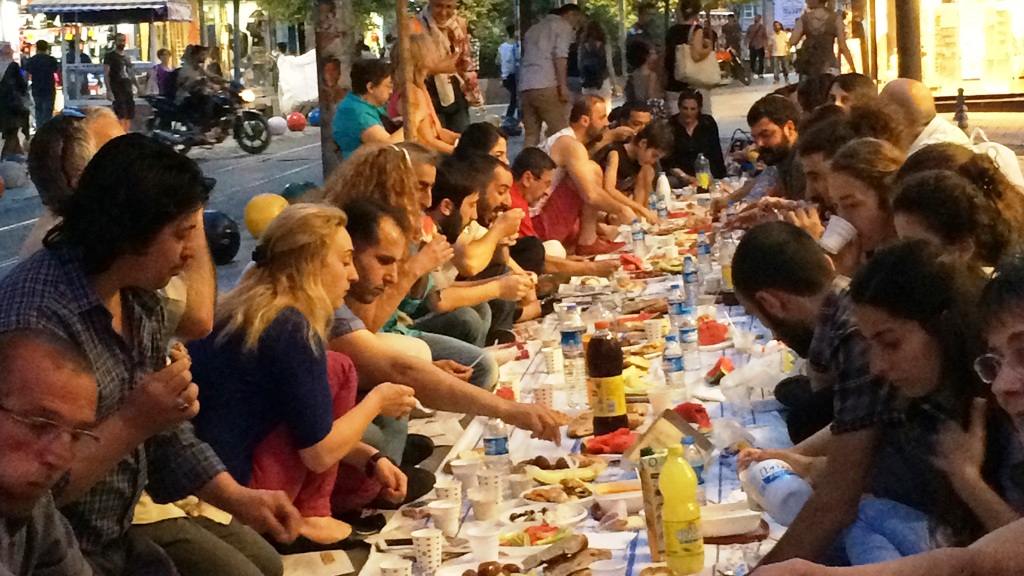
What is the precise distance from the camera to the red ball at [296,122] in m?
29.0

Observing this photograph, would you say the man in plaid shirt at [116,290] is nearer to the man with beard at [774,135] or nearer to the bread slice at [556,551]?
the bread slice at [556,551]

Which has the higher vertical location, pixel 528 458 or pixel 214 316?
pixel 214 316

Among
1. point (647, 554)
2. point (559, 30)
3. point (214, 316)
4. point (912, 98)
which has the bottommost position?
point (647, 554)

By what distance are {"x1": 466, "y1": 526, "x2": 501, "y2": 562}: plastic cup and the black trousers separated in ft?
125

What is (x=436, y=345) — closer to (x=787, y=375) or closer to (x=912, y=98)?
(x=787, y=375)

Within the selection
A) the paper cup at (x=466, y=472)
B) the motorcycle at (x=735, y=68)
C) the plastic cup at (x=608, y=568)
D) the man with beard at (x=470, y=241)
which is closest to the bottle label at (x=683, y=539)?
the plastic cup at (x=608, y=568)

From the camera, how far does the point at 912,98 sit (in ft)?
21.9

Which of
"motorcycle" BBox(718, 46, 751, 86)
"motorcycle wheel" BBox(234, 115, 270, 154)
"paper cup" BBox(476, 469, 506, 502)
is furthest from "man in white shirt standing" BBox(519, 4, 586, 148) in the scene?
"motorcycle" BBox(718, 46, 751, 86)

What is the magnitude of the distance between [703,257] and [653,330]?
161 centimetres

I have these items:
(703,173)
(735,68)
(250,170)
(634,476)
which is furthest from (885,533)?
(735,68)

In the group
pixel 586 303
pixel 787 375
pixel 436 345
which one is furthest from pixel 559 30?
pixel 787 375

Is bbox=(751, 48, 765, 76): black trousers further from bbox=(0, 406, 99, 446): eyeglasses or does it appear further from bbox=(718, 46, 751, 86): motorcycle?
bbox=(0, 406, 99, 446): eyeglasses

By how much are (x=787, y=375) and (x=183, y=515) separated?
7.14 feet

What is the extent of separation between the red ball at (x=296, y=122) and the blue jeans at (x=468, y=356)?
2331 cm
